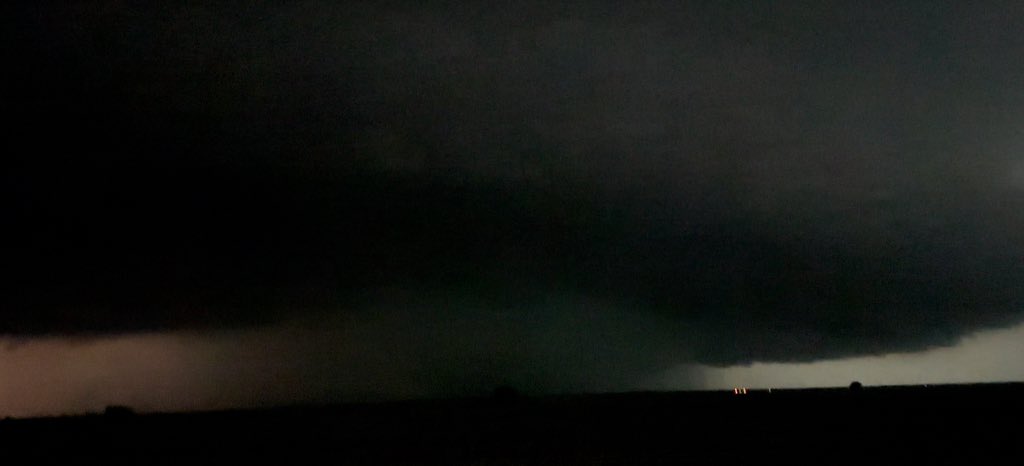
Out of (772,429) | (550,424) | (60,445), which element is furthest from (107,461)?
(772,429)

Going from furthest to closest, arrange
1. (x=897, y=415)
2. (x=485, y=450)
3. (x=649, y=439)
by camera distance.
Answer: (x=897, y=415), (x=649, y=439), (x=485, y=450)

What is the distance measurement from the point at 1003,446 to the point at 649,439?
1014 inches

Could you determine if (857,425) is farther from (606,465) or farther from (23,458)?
(23,458)

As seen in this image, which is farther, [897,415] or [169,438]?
[169,438]

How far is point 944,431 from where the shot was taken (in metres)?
58.3

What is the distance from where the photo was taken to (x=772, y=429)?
68.1m

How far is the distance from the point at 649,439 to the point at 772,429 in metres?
12.6

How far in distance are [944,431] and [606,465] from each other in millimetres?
30167

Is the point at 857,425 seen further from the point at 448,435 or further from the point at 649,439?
the point at 448,435

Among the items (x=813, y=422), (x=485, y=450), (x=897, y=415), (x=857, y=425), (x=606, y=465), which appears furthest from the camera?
(x=897, y=415)

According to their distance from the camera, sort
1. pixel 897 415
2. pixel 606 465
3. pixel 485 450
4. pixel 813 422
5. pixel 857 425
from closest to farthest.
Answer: pixel 606 465 → pixel 485 450 → pixel 857 425 → pixel 813 422 → pixel 897 415

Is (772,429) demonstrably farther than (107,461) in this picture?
Yes

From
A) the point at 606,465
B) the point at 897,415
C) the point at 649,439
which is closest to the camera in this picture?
the point at 606,465

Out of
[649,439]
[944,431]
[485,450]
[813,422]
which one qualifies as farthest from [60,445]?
[944,431]
